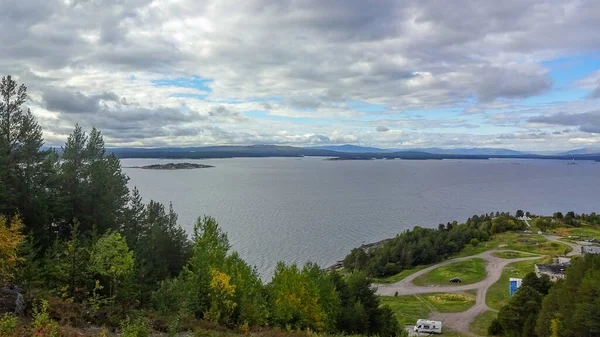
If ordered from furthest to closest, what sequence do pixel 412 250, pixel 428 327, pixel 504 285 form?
pixel 412 250 → pixel 504 285 → pixel 428 327

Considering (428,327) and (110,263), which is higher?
(110,263)

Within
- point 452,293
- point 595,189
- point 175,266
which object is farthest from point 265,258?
point 595,189

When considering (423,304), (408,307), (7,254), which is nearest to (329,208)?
(423,304)

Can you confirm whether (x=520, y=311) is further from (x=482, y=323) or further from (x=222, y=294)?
(x=222, y=294)

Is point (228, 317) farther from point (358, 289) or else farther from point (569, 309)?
point (569, 309)

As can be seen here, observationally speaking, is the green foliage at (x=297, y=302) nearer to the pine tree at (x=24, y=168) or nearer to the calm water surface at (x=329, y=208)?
the pine tree at (x=24, y=168)

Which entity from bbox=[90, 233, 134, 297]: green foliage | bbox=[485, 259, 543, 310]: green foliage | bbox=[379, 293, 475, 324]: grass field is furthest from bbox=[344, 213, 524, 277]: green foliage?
bbox=[90, 233, 134, 297]: green foliage

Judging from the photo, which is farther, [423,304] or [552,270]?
[552,270]
